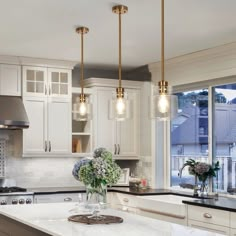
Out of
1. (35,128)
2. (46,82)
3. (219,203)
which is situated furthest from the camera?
(46,82)

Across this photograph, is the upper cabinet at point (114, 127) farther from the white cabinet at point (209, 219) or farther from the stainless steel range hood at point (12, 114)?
the white cabinet at point (209, 219)

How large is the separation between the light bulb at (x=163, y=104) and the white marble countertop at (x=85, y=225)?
2.67 feet

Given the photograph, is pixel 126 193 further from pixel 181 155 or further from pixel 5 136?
pixel 5 136

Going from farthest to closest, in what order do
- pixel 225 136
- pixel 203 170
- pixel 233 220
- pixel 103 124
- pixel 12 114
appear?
pixel 103 124 → pixel 12 114 → pixel 225 136 → pixel 203 170 → pixel 233 220

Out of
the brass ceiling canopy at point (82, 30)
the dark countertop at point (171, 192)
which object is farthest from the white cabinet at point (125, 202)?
the brass ceiling canopy at point (82, 30)

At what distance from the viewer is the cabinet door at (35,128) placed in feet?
20.2

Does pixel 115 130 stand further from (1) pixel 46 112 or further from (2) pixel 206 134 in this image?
(2) pixel 206 134

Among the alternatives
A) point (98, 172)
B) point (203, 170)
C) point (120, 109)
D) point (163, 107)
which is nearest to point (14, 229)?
point (98, 172)

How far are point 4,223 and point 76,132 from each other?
2604 millimetres

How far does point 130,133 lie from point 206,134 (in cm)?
128

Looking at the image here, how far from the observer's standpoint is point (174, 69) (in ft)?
20.6

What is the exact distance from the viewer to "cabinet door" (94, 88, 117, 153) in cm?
666

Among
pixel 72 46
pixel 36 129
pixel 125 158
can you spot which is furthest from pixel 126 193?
pixel 72 46

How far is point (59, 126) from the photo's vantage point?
→ 6367 millimetres
